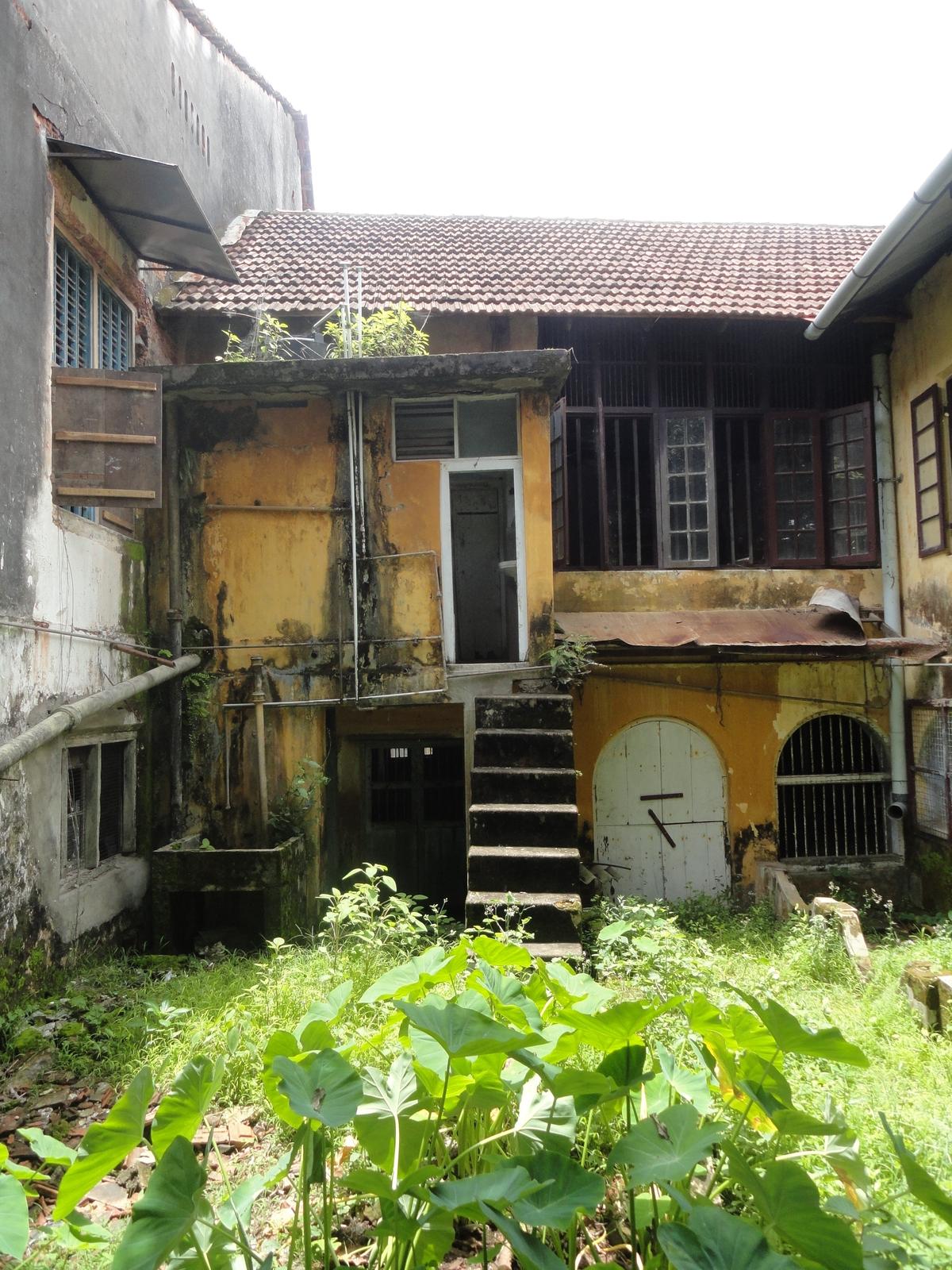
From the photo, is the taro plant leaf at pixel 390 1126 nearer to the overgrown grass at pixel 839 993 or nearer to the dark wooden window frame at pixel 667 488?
the overgrown grass at pixel 839 993

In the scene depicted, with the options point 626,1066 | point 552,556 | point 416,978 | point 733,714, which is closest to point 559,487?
point 552,556

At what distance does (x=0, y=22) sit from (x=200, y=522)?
13.1ft

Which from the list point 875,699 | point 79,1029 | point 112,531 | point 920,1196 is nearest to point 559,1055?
point 920,1196

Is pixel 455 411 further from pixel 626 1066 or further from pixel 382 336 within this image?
pixel 626 1066

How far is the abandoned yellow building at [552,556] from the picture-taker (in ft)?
26.8

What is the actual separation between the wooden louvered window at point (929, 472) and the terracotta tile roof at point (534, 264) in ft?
5.54

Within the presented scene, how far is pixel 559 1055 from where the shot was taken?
292 centimetres

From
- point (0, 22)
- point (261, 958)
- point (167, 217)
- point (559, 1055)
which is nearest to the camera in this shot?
point (559, 1055)

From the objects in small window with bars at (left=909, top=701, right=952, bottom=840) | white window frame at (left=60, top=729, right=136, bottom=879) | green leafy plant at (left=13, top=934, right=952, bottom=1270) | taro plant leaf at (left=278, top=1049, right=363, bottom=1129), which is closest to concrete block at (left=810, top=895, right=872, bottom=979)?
small window with bars at (left=909, top=701, right=952, bottom=840)

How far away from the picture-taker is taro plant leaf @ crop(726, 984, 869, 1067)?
7.80ft

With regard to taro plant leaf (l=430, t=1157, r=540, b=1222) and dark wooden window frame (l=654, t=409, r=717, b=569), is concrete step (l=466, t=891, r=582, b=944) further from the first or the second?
dark wooden window frame (l=654, t=409, r=717, b=569)

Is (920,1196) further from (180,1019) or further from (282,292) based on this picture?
(282,292)

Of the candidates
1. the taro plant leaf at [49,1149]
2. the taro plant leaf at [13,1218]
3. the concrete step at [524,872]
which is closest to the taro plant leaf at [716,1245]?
the taro plant leaf at [13,1218]

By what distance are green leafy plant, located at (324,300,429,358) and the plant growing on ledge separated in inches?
153
